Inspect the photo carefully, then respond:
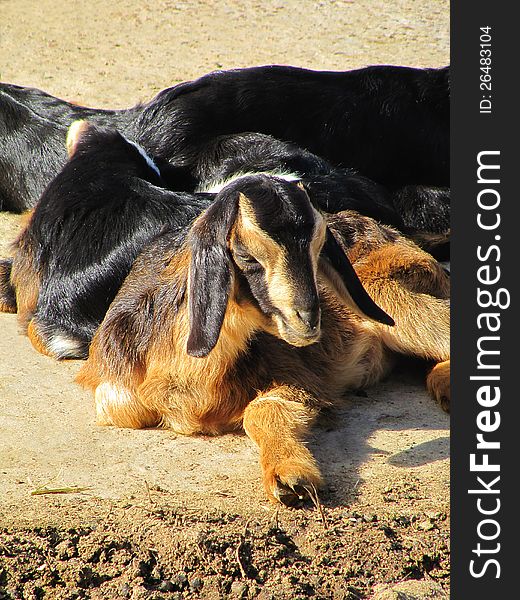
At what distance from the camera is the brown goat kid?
4.09m

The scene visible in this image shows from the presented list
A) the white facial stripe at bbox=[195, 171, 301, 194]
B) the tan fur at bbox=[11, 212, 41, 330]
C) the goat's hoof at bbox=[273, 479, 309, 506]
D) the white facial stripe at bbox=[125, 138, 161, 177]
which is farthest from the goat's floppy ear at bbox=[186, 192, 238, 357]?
the white facial stripe at bbox=[125, 138, 161, 177]

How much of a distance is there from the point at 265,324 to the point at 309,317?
37 cm

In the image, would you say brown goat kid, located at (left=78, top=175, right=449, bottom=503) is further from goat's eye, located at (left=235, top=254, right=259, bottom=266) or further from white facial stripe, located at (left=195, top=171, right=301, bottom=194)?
white facial stripe, located at (left=195, top=171, right=301, bottom=194)

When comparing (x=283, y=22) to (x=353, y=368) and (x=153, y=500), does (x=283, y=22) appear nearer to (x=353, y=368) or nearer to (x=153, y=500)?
(x=353, y=368)

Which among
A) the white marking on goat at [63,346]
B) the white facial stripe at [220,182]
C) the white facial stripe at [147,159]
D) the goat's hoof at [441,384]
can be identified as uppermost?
the white facial stripe at [147,159]

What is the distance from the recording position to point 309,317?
400cm

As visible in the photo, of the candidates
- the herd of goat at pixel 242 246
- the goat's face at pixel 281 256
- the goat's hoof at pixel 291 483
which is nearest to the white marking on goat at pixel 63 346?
the herd of goat at pixel 242 246

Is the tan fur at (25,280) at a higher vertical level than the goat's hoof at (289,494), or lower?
higher

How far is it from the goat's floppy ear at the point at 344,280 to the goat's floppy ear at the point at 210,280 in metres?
0.50

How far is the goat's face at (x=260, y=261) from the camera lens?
13.2 feet

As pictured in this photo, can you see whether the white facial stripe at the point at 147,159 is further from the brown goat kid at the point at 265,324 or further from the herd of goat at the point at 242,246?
the brown goat kid at the point at 265,324

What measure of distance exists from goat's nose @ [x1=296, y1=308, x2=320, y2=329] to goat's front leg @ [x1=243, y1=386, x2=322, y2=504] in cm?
60

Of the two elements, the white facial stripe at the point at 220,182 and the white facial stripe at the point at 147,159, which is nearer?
the white facial stripe at the point at 220,182

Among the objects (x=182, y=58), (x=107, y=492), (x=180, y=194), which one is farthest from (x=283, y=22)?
(x=107, y=492)
